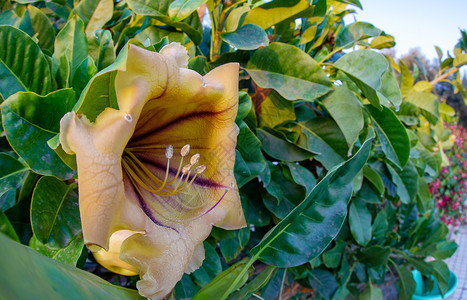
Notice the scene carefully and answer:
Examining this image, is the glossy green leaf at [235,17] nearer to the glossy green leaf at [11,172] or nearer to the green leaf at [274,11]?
the green leaf at [274,11]

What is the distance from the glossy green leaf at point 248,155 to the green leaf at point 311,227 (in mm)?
134

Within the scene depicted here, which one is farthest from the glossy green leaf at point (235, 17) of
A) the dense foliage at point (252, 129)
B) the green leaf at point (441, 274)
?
the green leaf at point (441, 274)

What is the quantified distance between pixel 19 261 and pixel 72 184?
37cm

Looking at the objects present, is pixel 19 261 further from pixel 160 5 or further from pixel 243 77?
pixel 243 77

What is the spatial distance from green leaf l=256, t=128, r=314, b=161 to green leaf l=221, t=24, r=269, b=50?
0.74 feet

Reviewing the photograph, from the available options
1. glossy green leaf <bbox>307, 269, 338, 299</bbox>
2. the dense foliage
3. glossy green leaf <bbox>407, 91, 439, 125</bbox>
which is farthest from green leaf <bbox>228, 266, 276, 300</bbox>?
glossy green leaf <bbox>407, 91, 439, 125</bbox>

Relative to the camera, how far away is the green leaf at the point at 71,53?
2.17 ft

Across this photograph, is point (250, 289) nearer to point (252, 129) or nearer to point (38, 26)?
point (252, 129)

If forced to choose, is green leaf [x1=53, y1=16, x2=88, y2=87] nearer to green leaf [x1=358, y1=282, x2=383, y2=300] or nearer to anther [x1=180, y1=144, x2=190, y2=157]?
anther [x1=180, y1=144, x2=190, y2=157]

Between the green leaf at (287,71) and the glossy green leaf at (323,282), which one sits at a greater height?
the green leaf at (287,71)

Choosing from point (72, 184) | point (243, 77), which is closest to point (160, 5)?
point (243, 77)

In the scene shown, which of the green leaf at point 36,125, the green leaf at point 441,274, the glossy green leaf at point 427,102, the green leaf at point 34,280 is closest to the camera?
the green leaf at point 34,280

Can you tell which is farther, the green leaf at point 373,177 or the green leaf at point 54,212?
the green leaf at point 373,177

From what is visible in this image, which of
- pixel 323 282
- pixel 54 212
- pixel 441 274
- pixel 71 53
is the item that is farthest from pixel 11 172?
pixel 441 274
